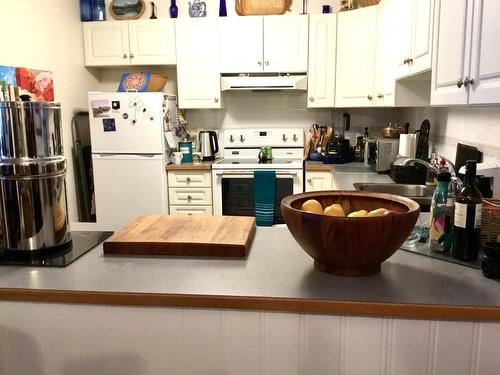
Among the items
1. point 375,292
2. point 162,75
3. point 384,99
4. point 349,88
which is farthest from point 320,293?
point 162,75

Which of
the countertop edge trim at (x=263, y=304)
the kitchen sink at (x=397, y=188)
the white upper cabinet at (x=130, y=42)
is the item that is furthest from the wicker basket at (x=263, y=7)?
the countertop edge trim at (x=263, y=304)

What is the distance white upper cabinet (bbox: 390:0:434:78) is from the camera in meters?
2.08

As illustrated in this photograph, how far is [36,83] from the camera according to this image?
10.5ft

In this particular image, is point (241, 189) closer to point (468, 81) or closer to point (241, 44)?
point (241, 44)

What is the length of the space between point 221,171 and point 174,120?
0.66 m

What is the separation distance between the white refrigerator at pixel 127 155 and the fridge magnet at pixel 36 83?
12.2 inches

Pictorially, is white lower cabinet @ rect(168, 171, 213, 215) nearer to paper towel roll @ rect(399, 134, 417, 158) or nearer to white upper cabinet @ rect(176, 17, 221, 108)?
white upper cabinet @ rect(176, 17, 221, 108)

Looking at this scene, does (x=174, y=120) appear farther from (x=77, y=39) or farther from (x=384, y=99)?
(x=384, y=99)

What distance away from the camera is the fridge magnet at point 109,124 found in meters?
3.54

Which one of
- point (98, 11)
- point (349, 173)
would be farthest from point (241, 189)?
point (98, 11)

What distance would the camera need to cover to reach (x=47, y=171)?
3.96 ft

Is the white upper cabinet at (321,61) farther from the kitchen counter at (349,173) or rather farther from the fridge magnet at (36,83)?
the fridge magnet at (36,83)

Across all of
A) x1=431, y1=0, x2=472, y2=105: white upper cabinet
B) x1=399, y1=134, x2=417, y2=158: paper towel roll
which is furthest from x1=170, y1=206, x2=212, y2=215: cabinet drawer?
x1=431, y1=0, x2=472, y2=105: white upper cabinet

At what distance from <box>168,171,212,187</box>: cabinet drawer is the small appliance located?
134 cm
